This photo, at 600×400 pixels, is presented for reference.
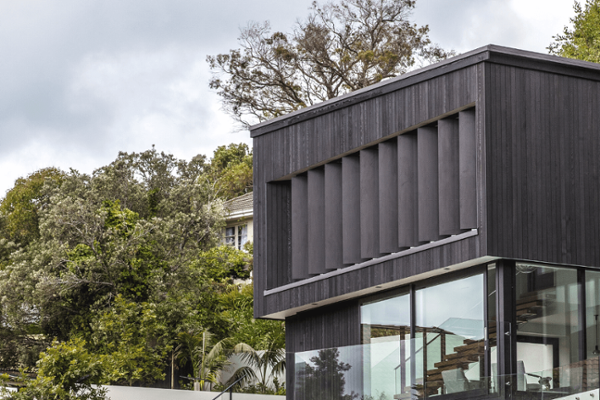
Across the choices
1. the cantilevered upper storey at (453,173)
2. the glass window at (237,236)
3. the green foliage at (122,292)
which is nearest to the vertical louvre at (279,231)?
the cantilevered upper storey at (453,173)

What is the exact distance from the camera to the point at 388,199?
1368 cm

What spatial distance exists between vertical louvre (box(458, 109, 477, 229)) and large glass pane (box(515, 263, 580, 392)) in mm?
1061

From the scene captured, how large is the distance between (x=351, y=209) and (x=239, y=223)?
2077cm

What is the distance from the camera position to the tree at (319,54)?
30.1 meters

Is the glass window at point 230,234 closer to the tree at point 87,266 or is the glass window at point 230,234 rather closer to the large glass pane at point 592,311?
the tree at point 87,266

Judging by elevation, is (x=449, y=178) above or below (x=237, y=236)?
below

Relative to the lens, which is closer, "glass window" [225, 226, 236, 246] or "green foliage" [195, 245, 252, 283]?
"green foliage" [195, 245, 252, 283]

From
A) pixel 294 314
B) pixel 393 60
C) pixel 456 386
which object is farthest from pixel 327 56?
pixel 456 386

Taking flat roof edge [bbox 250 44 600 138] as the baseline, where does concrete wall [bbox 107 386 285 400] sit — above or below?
below

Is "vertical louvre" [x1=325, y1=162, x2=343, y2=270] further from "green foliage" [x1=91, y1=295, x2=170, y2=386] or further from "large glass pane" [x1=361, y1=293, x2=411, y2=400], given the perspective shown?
"green foliage" [x1=91, y1=295, x2=170, y2=386]

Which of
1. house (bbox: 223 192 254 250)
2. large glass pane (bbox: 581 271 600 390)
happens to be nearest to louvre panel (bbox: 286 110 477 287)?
large glass pane (bbox: 581 271 600 390)

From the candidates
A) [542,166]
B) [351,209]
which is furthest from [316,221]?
[542,166]

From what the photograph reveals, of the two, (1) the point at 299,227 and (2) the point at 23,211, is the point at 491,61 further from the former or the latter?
(2) the point at 23,211

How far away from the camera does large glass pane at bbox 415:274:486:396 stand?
1135cm
